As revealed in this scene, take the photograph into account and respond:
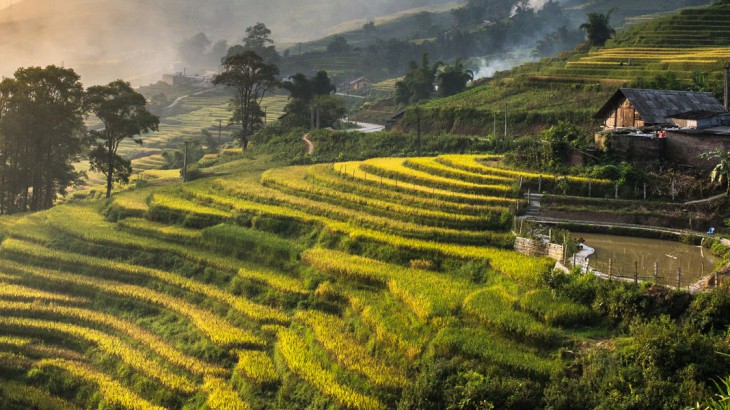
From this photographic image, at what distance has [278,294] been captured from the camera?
64.1ft

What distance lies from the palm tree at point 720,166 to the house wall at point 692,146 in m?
0.35

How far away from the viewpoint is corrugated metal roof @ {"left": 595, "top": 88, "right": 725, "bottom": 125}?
26.7m

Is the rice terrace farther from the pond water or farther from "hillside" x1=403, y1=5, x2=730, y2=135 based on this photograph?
"hillside" x1=403, y1=5, x2=730, y2=135

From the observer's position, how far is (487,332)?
15.0m

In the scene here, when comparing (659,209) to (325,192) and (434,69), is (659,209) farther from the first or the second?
(434,69)

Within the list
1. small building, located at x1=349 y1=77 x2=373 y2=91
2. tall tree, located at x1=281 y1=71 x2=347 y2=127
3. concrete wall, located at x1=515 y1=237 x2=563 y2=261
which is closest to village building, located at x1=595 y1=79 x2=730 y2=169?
concrete wall, located at x1=515 y1=237 x2=563 y2=261

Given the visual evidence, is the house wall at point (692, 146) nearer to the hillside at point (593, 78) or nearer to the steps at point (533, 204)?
the steps at point (533, 204)

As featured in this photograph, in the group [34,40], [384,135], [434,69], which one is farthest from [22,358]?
[34,40]

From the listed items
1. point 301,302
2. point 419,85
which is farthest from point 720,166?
point 419,85

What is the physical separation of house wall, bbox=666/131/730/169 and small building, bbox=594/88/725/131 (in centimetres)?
298

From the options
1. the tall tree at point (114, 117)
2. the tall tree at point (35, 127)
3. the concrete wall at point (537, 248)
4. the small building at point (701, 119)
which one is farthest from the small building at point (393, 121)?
the concrete wall at point (537, 248)

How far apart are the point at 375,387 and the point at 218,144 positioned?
148 ft

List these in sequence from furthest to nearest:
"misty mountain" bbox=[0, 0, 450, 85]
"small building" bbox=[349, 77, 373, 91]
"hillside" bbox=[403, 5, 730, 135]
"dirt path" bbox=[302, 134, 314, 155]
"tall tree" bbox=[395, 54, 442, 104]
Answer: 1. "misty mountain" bbox=[0, 0, 450, 85]
2. "small building" bbox=[349, 77, 373, 91]
3. "tall tree" bbox=[395, 54, 442, 104]
4. "dirt path" bbox=[302, 134, 314, 155]
5. "hillside" bbox=[403, 5, 730, 135]

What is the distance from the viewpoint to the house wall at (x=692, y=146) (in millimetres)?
22172
